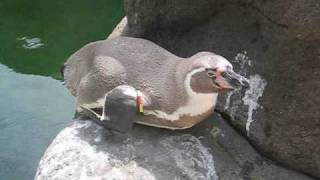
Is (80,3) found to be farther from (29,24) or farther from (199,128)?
(199,128)

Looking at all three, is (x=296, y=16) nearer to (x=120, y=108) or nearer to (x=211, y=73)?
(x=211, y=73)

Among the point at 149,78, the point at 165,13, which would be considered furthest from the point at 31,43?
the point at 149,78

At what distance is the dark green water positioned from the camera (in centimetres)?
332

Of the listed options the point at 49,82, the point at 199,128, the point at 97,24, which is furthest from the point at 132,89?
the point at 97,24

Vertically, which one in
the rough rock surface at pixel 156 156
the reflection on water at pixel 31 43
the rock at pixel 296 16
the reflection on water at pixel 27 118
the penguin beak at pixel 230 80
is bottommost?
the reflection on water at pixel 27 118

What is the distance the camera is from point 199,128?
217 centimetres

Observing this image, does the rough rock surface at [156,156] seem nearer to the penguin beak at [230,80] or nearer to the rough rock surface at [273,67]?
the rough rock surface at [273,67]

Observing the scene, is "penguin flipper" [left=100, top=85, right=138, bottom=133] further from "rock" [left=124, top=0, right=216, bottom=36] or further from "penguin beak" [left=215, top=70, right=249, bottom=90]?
"rock" [left=124, top=0, right=216, bottom=36]

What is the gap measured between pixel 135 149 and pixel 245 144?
399 millimetres

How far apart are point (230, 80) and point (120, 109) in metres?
0.36

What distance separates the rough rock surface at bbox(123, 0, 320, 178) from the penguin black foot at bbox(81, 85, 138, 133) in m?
0.37

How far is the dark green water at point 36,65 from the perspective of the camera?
10.9ft

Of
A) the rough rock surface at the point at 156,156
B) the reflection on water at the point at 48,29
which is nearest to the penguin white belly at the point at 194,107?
the rough rock surface at the point at 156,156

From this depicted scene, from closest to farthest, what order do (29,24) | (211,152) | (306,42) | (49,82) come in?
(306,42) < (211,152) < (49,82) < (29,24)
